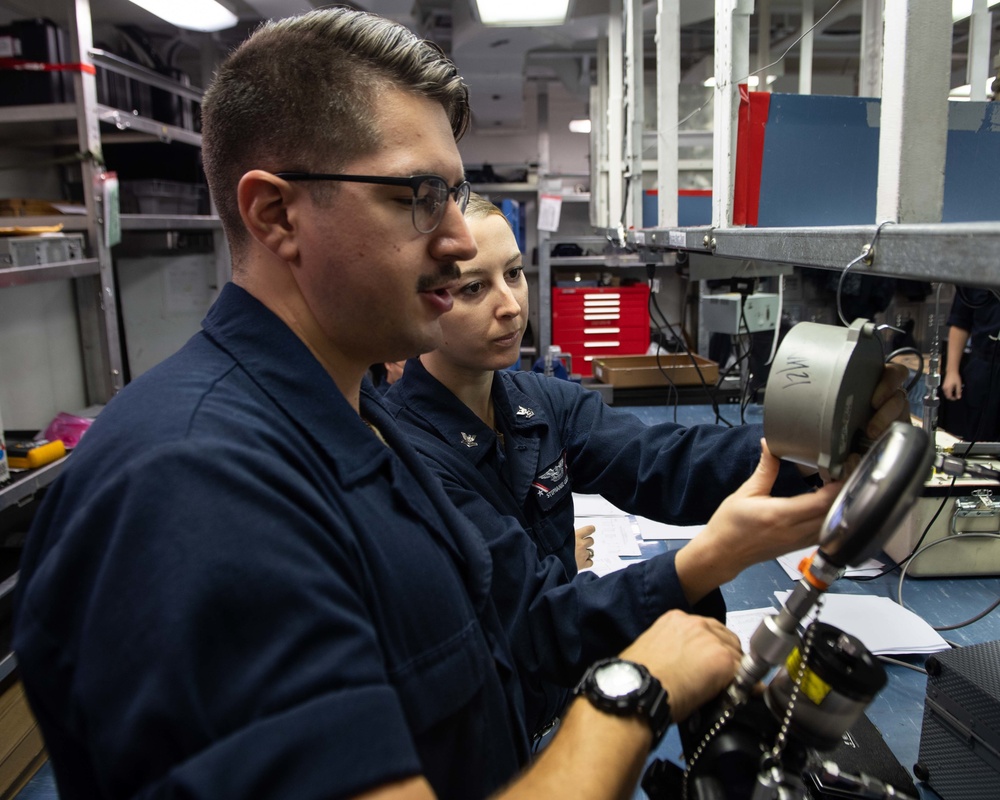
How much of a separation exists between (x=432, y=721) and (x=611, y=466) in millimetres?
739

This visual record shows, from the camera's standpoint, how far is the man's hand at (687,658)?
68cm

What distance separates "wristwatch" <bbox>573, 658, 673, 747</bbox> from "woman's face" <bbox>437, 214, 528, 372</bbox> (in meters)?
0.65

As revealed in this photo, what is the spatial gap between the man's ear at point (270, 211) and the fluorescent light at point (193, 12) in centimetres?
265

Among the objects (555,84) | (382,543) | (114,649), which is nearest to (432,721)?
(382,543)

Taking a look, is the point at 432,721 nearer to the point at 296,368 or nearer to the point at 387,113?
the point at 296,368

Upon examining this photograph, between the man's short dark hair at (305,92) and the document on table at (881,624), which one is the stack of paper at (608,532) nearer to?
the document on table at (881,624)

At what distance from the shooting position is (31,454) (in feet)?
5.82

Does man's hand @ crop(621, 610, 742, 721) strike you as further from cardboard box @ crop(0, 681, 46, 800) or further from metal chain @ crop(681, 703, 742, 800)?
cardboard box @ crop(0, 681, 46, 800)

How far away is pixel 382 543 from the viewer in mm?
616

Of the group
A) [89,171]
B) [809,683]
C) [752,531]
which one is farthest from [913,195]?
[89,171]

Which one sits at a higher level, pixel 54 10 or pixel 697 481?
pixel 54 10

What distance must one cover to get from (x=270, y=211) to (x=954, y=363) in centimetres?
334

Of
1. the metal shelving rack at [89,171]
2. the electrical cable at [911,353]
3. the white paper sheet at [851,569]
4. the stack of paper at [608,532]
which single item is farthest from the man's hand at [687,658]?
the metal shelving rack at [89,171]

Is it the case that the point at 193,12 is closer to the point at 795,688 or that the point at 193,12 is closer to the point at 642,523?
the point at 642,523
